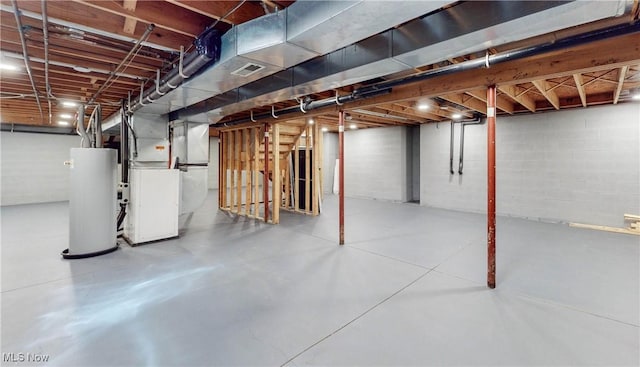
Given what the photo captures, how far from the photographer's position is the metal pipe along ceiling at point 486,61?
1.98m

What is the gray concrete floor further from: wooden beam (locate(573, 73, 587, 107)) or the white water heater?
wooden beam (locate(573, 73, 587, 107))

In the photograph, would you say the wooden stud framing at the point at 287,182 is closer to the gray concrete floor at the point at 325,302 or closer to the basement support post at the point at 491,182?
the gray concrete floor at the point at 325,302

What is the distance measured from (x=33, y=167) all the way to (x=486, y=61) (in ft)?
35.2

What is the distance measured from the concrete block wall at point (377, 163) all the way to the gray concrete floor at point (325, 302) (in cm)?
400

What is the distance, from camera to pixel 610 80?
12.5 feet

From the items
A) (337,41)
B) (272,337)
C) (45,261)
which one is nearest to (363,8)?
(337,41)

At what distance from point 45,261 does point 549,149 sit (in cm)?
817

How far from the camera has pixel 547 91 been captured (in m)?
4.07

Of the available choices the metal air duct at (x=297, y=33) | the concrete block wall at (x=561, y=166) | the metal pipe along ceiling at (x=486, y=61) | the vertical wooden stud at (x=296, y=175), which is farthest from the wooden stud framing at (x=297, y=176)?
the metal air duct at (x=297, y=33)

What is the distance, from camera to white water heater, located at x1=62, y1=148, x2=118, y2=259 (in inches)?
137

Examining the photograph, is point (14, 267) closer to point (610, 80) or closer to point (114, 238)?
point (114, 238)

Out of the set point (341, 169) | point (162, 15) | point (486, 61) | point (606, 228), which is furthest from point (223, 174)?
point (606, 228)

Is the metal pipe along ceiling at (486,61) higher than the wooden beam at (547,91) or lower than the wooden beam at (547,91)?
lower

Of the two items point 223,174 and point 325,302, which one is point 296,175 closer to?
point 223,174
